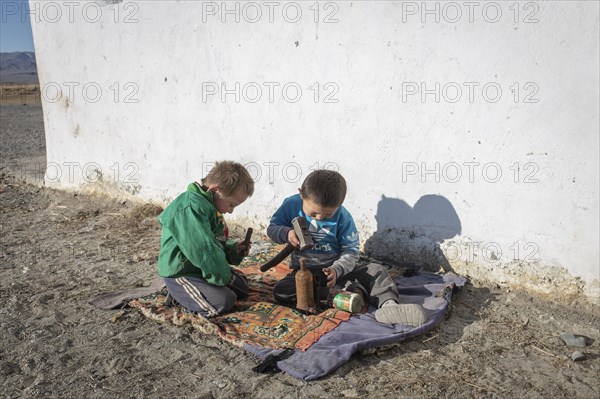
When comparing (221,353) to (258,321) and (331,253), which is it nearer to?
(258,321)

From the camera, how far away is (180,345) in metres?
3.23

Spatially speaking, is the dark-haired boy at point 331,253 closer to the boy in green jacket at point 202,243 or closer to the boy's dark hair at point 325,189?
the boy's dark hair at point 325,189

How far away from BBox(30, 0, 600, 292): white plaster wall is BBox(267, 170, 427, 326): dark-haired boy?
2.53 ft

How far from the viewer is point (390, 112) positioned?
433 centimetres

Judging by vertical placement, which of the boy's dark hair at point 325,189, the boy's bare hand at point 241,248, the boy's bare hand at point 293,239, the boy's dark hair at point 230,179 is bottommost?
the boy's bare hand at point 241,248

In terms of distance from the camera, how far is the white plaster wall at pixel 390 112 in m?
3.67

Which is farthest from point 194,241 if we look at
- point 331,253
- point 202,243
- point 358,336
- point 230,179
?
point 358,336

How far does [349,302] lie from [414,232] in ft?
3.82

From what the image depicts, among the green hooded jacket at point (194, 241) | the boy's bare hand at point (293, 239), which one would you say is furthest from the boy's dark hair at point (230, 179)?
the boy's bare hand at point (293, 239)

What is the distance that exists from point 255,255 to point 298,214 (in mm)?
931

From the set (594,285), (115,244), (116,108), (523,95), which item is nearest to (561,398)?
(594,285)

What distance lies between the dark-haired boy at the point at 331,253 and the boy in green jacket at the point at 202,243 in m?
0.41

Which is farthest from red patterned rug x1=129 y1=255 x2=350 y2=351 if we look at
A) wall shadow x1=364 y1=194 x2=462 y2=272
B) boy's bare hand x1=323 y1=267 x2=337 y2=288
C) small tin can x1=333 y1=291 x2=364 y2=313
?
wall shadow x1=364 y1=194 x2=462 y2=272

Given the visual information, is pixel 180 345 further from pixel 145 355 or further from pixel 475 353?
pixel 475 353
